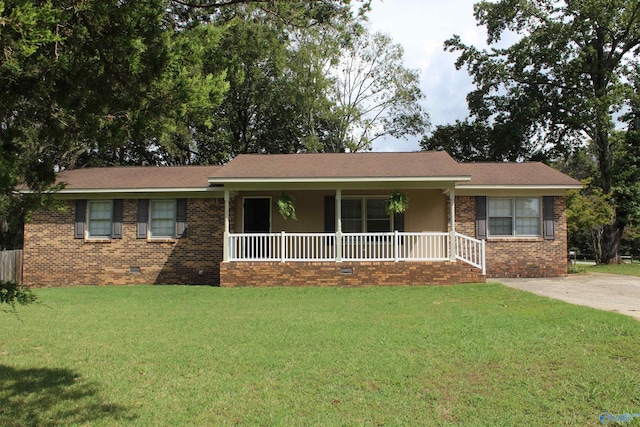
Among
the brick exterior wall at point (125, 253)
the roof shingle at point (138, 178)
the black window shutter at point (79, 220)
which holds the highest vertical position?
the roof shingle at point (138, 178)

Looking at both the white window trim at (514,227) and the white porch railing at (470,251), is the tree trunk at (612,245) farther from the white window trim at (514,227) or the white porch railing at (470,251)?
the white porch railing at (470,251)

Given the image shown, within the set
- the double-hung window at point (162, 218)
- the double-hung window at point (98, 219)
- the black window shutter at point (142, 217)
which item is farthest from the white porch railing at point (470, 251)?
the double-hung window at point (98, 219)

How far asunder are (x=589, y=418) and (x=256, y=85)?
27.5m

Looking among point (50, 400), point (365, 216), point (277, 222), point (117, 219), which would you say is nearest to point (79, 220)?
point (117, 219)

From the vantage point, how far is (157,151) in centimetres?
3086

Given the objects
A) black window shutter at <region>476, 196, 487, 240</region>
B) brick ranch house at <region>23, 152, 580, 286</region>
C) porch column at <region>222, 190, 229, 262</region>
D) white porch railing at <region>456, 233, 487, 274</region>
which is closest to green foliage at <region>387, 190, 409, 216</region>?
brick ranch house at <region>23, 152, 580, 286</region>

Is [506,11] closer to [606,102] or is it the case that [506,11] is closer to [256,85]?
[606,102]

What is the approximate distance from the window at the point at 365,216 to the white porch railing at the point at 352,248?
27.1 inches

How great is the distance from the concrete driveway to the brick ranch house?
1.29m

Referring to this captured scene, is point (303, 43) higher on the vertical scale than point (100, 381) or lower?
higher

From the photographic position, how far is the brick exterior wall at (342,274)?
1381 cm

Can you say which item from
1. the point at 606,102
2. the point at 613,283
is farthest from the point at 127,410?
the point at 606,102

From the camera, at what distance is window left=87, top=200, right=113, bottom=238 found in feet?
52.9

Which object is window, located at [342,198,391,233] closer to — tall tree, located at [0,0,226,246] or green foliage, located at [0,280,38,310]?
tall tree, located at [0,0,226,246]
